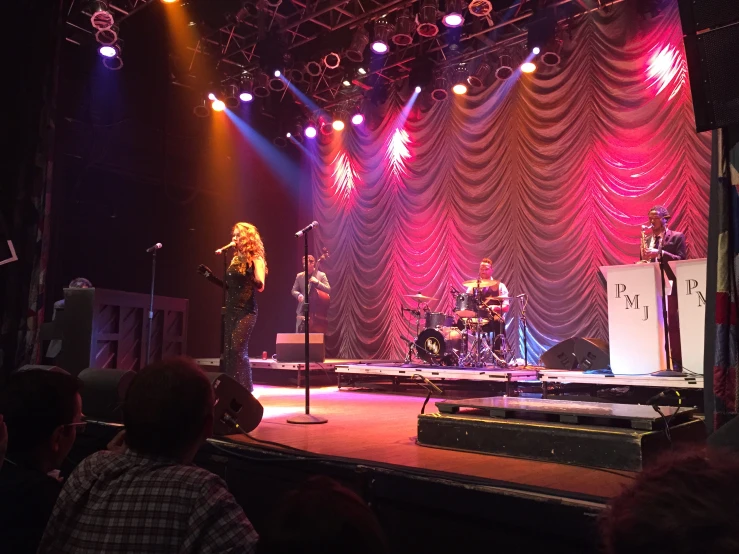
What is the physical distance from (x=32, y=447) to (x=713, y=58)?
310 cm

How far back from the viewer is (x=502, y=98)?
10930 mm

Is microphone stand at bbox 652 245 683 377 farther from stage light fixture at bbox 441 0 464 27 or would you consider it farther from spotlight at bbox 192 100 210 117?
spotlight at bbox 192 100 210 117

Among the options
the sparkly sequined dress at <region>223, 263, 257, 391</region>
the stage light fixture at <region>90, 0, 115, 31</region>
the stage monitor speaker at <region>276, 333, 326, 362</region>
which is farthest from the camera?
the stage monitor speaker at <region>276, 333, 326, 362</region>

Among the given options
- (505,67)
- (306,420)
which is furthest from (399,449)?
(505,67)

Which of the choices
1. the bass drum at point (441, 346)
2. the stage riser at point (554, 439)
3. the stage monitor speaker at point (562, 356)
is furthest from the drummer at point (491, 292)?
the stage riser at point (554, 439)

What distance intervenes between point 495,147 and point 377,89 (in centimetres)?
266

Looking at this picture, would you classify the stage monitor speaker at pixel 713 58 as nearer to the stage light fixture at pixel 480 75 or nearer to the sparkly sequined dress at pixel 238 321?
the sparkly sequined dress at pixel 238 321

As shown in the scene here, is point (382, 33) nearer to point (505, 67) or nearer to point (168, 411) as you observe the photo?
point (505, 67)

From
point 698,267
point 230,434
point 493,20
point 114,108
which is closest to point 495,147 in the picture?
point 493,20

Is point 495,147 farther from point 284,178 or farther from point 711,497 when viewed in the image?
point 711,497

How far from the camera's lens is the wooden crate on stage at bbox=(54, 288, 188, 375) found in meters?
5.25

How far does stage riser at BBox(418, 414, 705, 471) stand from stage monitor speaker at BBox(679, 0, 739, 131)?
145 cm

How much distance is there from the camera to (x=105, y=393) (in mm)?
4141

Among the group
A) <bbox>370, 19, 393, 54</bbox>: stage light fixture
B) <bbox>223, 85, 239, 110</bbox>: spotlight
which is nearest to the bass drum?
<bbox>370, 19, 393, 54</bbox>: stage light fixture
